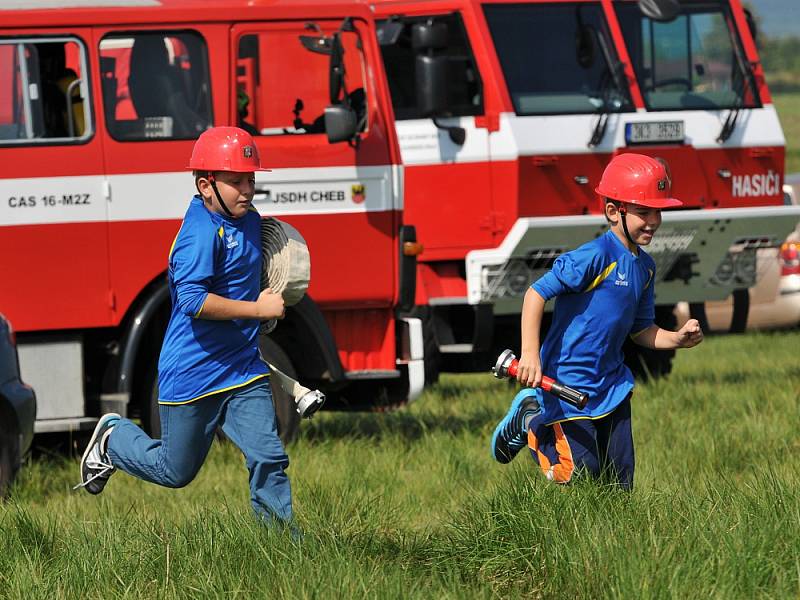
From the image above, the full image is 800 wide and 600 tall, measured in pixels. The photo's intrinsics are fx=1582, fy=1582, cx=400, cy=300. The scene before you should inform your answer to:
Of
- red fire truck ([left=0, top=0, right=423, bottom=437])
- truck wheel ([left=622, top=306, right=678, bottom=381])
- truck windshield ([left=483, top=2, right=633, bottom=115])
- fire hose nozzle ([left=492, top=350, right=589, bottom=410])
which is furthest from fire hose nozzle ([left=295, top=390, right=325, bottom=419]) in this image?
truck wheel ([left=622, top=306, right=678, bottom=381])

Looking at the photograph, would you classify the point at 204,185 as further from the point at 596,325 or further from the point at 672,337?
the point at 672,337

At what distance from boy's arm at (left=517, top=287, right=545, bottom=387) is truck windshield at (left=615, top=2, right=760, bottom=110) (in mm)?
5962

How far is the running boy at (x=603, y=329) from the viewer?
5.96 m

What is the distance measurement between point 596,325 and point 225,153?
155 cm

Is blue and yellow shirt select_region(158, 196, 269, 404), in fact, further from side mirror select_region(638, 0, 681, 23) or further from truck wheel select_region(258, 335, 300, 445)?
side mirror select_region(638, 0, 681, 23)

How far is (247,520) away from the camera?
5.66 metres

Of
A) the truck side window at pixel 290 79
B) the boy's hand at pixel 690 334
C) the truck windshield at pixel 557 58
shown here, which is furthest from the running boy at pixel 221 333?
the truck windshield at pixel 557 58

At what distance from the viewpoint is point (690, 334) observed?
5.96 metres

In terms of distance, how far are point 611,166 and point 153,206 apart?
12.0ft

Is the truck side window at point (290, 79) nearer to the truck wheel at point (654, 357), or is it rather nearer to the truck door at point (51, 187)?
the truck door at point (51, 187)

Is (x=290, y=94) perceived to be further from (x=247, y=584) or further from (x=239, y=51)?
(x=247, y=584)

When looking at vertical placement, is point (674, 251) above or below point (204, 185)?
below

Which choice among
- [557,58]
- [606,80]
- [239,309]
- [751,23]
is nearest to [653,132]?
[606,80]

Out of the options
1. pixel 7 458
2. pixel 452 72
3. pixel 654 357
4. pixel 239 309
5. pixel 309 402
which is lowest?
pixel 654 357
